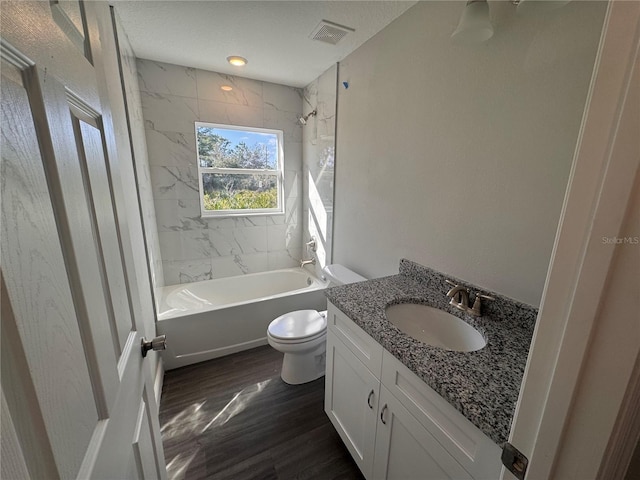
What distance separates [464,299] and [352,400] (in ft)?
2.39

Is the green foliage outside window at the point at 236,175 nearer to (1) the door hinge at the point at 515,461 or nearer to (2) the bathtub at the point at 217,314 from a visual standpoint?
(2) the bathtub at the point at 217,314

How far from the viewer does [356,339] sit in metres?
1.22

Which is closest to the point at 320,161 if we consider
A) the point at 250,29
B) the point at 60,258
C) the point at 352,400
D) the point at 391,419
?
the point at 250,29

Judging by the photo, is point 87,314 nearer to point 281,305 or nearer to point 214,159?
point 281,305

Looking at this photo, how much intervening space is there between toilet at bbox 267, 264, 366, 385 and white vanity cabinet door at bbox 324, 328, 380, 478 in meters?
0.39

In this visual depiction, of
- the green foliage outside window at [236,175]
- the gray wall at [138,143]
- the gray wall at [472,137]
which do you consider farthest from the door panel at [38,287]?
the green foliage outside window at [236,175]

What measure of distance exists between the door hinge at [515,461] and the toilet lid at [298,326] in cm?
141

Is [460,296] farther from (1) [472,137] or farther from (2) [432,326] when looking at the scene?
(1) [472,137]

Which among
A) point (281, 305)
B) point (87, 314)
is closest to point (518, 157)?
point (87, 314)

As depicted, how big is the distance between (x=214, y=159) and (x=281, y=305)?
5.41ft

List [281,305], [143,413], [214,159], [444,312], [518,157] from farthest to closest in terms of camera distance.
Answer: [214,159] < [281,305] < [444,312] < [518,157] < [143,413]

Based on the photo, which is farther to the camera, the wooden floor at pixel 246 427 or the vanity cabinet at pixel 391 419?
the wooden floor at pixel 246 427

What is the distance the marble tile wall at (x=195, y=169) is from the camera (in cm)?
240

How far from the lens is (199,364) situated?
2176mm
